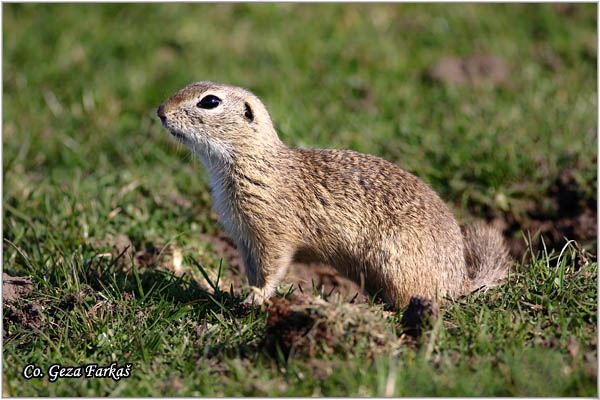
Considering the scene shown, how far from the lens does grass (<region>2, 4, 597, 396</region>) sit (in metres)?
3.17

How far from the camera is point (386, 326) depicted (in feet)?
11.0

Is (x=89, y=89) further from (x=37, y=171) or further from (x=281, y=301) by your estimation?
(x=281, y=301)

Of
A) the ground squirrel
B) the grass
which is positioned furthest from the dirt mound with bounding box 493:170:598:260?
the ground squirrel

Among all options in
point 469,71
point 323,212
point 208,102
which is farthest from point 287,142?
point 469,71

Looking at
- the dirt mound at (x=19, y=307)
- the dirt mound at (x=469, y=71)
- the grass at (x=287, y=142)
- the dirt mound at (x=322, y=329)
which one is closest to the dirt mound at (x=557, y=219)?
the grass at (x=287, y=142)

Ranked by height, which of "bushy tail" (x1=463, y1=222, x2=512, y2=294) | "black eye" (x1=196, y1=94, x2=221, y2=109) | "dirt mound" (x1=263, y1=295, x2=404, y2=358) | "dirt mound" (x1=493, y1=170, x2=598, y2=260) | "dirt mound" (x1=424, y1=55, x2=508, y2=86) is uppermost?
"dirt mound" (x1=424, y1=55, x2=508, y2=86)

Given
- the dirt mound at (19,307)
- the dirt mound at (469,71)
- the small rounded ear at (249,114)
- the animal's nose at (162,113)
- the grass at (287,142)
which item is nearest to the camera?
the grass at (287,142)

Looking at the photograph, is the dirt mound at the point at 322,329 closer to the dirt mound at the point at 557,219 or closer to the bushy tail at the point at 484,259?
the bushy tail at the point at 484,259

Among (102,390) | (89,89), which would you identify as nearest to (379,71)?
(89,89)

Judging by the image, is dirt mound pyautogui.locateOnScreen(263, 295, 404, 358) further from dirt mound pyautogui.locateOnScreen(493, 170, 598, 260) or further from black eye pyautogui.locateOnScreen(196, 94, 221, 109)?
dirt mound pyautogui.locateOnScreen(493, 170, 598, 260)

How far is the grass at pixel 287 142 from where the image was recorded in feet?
10.4

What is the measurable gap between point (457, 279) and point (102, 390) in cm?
220

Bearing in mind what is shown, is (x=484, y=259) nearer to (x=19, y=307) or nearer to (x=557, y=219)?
(x=557, y=219)

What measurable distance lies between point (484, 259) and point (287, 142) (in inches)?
97.6
